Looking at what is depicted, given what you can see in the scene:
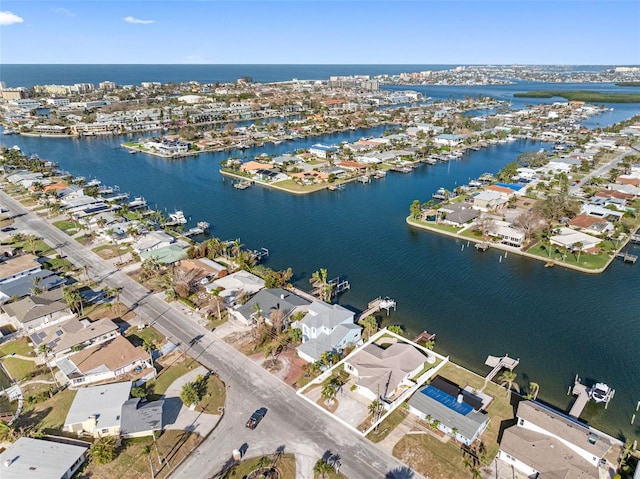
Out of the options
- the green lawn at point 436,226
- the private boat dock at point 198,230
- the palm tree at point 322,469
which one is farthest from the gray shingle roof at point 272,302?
the green lawn at point 436,226

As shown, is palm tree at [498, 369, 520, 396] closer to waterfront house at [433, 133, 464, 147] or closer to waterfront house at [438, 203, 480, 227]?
waterfront house at [438, 203, 480, 227]

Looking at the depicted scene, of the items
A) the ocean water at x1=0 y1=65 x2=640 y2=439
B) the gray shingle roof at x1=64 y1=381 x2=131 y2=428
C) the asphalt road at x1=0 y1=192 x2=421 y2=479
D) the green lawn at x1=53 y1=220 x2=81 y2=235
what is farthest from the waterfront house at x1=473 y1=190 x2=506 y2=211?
the green lawn at x1=53 y1=220 x2=81 y2=235

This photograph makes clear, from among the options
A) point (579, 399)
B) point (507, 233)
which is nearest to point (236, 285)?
point (579, 399)

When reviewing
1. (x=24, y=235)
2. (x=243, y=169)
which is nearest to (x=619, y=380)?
(x=24, y=235)

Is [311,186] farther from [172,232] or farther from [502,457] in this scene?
[502,457]

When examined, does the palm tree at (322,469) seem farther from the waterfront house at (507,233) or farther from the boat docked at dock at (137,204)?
the boat docked at dock at (137,204)

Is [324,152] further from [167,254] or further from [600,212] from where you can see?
[167,254]
